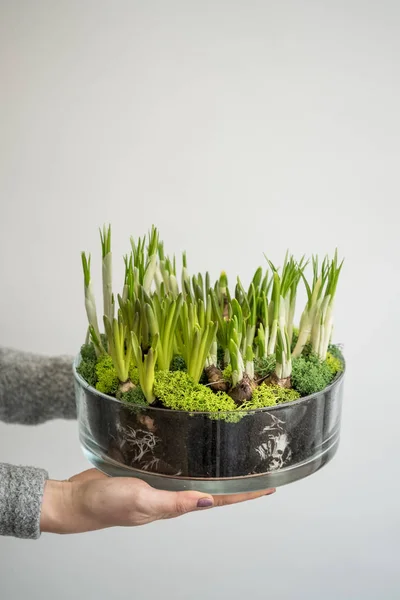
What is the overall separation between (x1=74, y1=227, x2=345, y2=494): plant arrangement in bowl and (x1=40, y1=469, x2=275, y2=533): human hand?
0.10ft

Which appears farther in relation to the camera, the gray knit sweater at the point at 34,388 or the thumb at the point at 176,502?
the gray knit sweater at the point at 34,388

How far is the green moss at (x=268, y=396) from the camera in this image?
631mm

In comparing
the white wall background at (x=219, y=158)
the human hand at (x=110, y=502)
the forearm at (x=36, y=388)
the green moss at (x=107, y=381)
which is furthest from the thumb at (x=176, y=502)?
the white wall background at (x=219, y=158)

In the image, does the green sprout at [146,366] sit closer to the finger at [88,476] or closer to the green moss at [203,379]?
the green moss at [203,379]

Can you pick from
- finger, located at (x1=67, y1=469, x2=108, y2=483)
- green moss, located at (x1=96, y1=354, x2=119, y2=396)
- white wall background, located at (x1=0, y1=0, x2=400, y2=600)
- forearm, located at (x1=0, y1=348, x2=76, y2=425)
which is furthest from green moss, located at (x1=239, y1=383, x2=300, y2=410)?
white wall background, located at (x1=0, y1=0, x2=400, y2=600)

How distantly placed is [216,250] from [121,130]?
266 millimetres

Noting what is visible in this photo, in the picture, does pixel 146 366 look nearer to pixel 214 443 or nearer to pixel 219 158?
pixel 214 443

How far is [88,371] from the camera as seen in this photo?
72cm

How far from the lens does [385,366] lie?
133 cm

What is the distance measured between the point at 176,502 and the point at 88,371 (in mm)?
154

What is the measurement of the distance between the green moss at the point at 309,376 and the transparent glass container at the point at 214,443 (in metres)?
0.01

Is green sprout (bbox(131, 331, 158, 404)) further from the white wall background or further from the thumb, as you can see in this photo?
the white wall background

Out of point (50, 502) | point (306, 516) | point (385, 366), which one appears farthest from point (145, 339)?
point (306, 516)

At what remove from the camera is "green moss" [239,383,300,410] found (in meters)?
0.63
